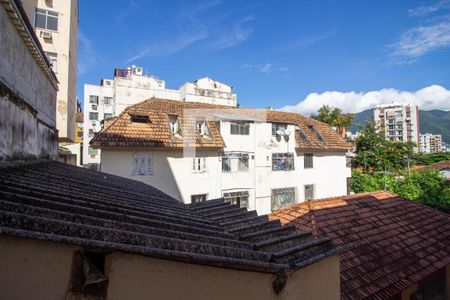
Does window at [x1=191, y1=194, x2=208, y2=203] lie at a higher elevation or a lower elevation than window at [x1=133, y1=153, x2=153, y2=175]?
lower

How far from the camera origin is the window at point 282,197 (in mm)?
20453

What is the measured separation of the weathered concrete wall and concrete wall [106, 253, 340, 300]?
343 cm

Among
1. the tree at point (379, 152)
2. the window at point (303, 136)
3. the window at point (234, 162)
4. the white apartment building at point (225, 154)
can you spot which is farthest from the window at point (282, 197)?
the tree at point (379, 152)

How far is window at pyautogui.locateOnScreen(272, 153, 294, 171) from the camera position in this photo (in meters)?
20.8

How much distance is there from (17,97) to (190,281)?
15.9ft

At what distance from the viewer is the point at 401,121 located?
297ft

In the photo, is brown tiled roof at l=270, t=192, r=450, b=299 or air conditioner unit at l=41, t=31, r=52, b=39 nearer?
brown tiled roof at l=270, t=192, r=450, b=299

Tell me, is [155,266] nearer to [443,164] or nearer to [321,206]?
[321,206]

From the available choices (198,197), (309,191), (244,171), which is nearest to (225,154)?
(244,171)

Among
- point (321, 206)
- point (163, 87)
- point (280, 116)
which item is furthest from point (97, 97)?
point (321, 206)

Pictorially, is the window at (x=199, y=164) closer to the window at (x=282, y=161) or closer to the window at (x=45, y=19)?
the window at (x=282, y=161)

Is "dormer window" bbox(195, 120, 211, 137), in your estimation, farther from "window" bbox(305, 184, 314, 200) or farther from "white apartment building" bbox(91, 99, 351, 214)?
"window" bbox(305, 184, 314, 200)


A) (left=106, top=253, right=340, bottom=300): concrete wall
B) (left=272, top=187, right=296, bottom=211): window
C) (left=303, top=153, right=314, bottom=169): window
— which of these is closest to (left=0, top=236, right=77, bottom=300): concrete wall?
(left=106, top=253, right=340, bottom=300): concrete wall

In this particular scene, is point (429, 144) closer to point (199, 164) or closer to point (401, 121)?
point (401, 121)
